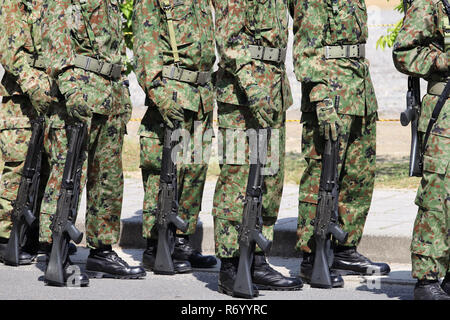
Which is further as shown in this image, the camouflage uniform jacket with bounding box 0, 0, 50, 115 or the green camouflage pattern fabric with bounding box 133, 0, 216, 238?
the camouflage uniform jacket with bounding box 0, 0, 50, 115

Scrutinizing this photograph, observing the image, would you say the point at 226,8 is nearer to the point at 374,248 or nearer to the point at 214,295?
the point at 214,295

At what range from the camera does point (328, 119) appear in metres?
6.17

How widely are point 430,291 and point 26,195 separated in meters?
3.05

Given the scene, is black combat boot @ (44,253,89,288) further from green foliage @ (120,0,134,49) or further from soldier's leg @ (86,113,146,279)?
green foliage @ (120,0,134,49)

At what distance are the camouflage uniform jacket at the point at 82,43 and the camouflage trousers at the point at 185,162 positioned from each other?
412mm

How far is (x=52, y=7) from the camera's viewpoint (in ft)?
20.5

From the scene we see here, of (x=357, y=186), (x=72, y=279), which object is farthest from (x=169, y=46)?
(x=72, y=279)

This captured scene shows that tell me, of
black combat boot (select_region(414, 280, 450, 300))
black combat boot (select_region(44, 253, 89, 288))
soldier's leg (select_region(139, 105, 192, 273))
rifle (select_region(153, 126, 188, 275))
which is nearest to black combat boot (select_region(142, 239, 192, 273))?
soldier's leg (select_region(139, 105, 192, 273))

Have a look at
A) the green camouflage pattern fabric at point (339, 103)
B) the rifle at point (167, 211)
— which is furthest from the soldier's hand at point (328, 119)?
the rifle at point (167, 211)

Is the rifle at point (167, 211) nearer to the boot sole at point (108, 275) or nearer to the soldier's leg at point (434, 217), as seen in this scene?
the boot sole at point (108, 275)

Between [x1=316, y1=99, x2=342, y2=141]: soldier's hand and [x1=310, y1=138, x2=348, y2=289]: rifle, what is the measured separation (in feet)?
0.21

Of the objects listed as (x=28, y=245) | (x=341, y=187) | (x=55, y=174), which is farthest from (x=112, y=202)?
(x=341, y=187)

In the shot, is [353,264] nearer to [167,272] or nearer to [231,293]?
[231,293]

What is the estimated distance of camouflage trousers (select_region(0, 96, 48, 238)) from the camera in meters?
7.16
